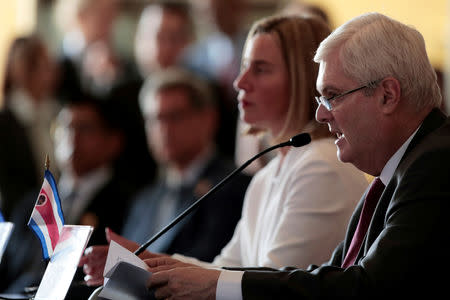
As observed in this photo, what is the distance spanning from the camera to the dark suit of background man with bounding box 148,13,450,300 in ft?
5.61

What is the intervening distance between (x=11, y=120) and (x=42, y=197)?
3.40m

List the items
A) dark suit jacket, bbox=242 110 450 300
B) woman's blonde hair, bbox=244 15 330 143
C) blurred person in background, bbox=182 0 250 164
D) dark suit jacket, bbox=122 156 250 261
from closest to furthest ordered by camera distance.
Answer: dark suit jacket, bbox=242 110 450 300
woman's blonde hair, bbox=244 15 330 143
dark suit jacket, bbox=122 156 250 261
blurred person in background, bbox=182 0 250 164

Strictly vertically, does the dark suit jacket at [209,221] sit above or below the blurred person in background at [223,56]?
below

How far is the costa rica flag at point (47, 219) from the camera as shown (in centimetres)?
205

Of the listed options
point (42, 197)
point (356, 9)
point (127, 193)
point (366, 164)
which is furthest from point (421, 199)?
point (356, 9)

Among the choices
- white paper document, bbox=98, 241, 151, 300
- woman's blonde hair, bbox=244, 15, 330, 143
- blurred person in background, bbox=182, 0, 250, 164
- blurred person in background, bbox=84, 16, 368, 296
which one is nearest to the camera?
white paper document, bbox=98, 241, 151, 300

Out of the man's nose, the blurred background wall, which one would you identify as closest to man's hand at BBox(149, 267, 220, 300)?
the man's nose

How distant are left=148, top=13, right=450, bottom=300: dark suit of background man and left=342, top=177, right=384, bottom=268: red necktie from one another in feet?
0.08

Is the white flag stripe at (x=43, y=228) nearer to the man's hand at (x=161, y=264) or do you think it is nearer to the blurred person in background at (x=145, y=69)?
the man's hand at (x=161, y=264)

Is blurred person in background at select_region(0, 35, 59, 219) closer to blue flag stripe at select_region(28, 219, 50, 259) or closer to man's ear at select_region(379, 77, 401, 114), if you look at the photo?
blue flag stripe at select_region(28, 219, 50, 259)

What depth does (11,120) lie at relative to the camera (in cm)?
→ 534

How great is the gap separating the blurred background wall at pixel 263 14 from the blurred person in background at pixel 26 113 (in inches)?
36.1

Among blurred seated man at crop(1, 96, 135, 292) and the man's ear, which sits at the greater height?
the man's ear

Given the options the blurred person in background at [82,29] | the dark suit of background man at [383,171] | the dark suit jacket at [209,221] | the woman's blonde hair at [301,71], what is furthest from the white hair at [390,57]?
the blurred person in background at [82,29]
